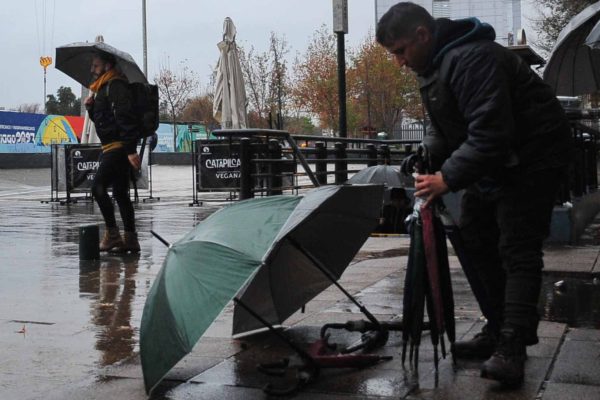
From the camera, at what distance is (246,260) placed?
3713 mm

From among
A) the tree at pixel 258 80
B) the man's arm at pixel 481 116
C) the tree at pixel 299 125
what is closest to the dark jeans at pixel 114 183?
the man's arm at pixel 481 116

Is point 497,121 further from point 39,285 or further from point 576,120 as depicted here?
point 576,120

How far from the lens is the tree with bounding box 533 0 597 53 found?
33781 mm

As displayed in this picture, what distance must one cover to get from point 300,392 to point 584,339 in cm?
183

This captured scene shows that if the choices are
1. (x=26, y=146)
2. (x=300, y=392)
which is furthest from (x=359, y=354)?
(x=26, y=146)

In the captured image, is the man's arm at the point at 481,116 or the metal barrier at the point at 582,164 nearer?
the man's arm at the point at 481,116

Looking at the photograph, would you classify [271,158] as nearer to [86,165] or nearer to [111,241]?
[111,241]

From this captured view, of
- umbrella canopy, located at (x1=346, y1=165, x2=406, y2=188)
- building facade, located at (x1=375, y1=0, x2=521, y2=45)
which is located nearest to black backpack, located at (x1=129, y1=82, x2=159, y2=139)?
umbrella canopy, located at (x1=346, y1=165, x2=406, y2=188)

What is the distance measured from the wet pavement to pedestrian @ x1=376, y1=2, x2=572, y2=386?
33 centimetres

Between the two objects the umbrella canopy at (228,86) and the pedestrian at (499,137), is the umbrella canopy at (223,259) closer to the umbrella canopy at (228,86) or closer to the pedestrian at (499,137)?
the pedestrian at (499,137)

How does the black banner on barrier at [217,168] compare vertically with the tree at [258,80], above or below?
below

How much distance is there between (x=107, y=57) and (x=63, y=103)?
94.5 metres

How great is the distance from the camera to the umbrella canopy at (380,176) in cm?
1226

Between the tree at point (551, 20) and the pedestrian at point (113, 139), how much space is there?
26350mm
